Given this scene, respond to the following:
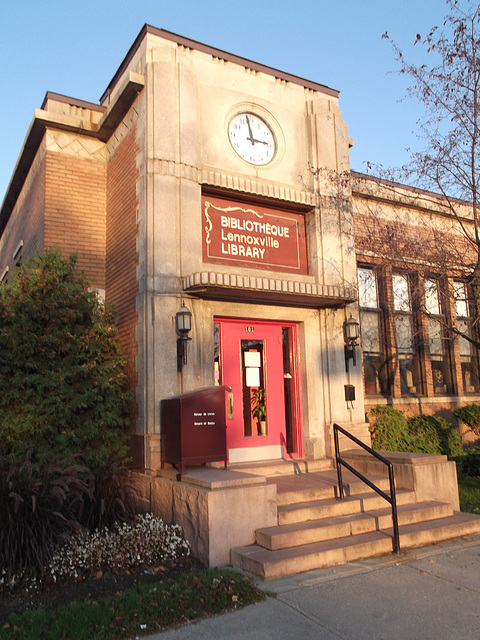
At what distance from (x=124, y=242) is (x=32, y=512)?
197 inches

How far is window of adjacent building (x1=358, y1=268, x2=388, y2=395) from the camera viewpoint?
38.7 feet

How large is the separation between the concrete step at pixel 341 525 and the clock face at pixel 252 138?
20.1 ft

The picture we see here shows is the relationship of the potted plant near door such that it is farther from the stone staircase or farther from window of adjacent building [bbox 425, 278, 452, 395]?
window of adjacent building [bbox 425, 278, 452, 395]

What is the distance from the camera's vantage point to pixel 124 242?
916 centimetres

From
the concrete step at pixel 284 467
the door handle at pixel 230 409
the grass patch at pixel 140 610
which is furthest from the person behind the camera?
the door handle at pixel 230 409

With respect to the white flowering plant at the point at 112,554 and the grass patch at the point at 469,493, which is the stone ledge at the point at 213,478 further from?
the grass patch at the point at 469,493

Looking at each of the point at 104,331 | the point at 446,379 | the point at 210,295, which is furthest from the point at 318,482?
the point at 446,379

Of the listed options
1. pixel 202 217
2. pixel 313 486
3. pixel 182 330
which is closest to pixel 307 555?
pixel 313 486

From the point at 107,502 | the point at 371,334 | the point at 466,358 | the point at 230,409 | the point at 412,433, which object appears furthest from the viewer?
the point at 466,358

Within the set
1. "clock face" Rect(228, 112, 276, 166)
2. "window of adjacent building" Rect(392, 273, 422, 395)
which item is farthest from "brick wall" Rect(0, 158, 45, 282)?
"window of adjacent building" Rect(392, 273, 422, 395)

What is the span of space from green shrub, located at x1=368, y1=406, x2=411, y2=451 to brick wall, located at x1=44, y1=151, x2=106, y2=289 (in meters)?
5.89

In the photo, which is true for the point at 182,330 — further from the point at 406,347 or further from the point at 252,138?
the point at 406,347

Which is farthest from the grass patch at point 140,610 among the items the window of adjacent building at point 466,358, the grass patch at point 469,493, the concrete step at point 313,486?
the window of adjacent building at point 466,358

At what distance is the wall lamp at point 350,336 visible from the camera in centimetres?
947
